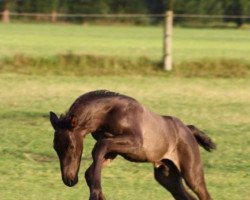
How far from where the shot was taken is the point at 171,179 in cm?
628

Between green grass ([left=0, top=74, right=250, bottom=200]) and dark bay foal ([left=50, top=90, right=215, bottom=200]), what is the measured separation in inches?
65.8

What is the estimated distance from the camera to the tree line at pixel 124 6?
34722mm

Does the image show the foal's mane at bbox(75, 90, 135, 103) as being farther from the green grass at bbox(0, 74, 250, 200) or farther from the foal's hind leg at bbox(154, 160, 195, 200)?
the green grass at bbox(0, 74, 250, 200)

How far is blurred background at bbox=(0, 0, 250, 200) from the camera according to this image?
846 cm

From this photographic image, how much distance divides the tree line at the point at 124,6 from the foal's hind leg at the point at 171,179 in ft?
91.7

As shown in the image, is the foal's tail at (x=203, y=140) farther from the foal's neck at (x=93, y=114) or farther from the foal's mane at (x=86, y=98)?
the foal's neck at (x=93, y=114)

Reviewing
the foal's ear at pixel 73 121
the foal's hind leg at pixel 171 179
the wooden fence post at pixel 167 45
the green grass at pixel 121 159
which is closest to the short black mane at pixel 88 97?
→ the foal's ear at pixel 73 121

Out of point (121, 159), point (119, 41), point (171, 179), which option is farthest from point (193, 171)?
point (119, 41)

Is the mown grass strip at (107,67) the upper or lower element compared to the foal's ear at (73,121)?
lower

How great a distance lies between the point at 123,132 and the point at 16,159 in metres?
4.00

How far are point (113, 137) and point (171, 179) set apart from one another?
932mm

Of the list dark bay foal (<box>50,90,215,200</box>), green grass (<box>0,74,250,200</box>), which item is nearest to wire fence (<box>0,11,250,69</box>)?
green grass (<box>0,74,250,200</box>)

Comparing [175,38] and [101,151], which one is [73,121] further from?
[175,38]

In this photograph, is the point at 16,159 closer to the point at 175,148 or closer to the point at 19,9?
the point at 175,148
